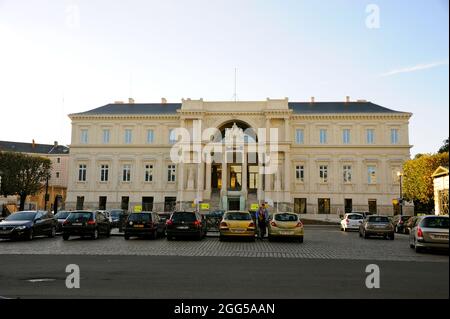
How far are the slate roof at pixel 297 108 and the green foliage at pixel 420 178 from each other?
733 inches

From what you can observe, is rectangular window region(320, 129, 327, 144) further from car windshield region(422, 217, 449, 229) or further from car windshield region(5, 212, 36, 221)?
car windshield region(422, 217, 449, 229)

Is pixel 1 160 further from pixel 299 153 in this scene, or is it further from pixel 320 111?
pixel 320 111

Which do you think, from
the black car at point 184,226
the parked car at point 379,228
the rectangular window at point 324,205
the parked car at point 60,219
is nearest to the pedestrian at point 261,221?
the black car at point 184,226

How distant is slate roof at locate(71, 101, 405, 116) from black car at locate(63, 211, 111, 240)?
144ft

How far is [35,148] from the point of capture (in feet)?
335

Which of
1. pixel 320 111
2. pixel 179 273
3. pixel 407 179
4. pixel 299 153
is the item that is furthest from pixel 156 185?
pixel 179 273

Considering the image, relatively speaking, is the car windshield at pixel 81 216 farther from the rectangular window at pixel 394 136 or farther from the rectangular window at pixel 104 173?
the rectangular window at pixel 394 136

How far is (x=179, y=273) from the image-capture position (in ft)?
32.4

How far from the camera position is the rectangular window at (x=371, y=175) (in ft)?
204

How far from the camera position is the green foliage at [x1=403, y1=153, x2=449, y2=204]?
137 feet

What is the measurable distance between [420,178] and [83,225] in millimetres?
35652
